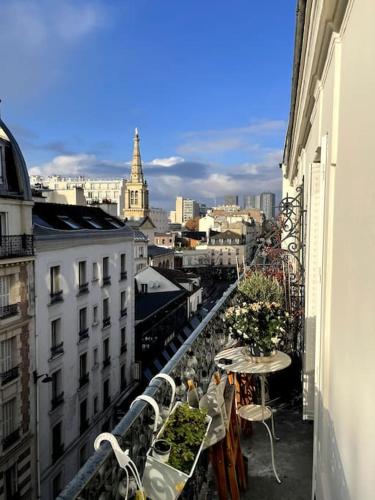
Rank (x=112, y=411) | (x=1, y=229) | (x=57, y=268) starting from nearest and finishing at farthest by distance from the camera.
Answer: (x=1, y=229) → (x=57, y=268) → (x=112, y=411)

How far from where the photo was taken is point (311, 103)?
15.4 feet

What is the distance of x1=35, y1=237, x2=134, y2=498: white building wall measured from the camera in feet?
54.9

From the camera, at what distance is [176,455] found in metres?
2.62

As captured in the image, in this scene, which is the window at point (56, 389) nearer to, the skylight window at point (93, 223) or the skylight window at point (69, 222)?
the skylight window at point (69, 222)

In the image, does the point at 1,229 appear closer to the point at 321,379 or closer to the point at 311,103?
the point at 311,103

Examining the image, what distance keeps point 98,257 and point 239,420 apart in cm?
1710

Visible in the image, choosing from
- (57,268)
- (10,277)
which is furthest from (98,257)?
(10,277)

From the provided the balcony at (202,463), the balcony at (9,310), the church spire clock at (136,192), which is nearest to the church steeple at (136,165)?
the church spire clock at (136,192)

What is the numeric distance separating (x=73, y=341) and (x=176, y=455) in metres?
17.2

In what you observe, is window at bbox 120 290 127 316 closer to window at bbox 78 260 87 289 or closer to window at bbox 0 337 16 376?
window at bbox 78 260 87 289

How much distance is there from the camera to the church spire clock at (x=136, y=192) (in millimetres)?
88500

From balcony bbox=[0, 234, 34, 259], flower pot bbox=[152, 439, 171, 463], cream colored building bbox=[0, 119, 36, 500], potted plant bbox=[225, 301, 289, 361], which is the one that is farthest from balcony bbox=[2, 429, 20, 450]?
flower pot bbox=[152, 439, 171, 463]

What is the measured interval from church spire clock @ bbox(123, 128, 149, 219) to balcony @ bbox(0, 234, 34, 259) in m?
72.5

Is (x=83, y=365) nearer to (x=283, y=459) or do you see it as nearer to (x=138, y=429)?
(x=283, y=459)
